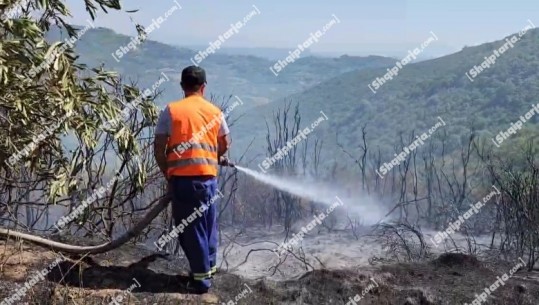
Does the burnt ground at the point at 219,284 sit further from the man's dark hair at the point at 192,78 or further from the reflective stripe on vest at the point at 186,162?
the man's dark hair at the point at 192,78

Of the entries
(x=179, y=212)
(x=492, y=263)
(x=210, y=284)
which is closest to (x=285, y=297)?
(x=210, y=284)

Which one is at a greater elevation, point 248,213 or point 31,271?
point 31,271

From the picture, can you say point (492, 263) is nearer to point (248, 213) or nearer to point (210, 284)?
point (210, 284)

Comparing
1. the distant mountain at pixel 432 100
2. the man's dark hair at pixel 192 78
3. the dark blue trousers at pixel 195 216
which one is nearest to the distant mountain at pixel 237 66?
the distant mountain at pixel 432 100

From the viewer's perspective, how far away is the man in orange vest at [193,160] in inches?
173

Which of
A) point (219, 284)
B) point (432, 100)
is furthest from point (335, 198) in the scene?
point (432, 100)

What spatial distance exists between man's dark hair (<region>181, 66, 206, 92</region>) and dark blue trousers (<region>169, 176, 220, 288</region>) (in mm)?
737

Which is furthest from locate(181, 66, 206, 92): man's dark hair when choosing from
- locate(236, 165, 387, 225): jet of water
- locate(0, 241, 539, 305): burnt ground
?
locate(236, 165, 387, 225): jet of water

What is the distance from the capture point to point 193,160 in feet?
14.6

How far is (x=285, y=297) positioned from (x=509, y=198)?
4.26 meters

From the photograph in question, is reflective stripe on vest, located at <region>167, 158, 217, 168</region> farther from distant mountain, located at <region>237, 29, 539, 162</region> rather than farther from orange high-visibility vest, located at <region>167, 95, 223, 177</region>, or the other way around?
distant mountain, located at <region>237, 29, 539, 162</region>

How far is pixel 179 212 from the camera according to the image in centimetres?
457

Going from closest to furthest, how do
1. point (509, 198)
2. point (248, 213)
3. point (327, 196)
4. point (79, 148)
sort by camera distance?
point (79, 148) < point (509, 198) < point (248, 213) < point (327, 196)

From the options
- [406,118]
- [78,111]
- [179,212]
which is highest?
[78,111]
